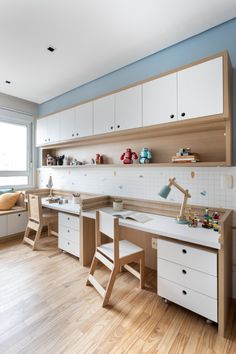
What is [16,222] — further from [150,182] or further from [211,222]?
[211,222]

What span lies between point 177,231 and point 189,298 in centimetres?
53

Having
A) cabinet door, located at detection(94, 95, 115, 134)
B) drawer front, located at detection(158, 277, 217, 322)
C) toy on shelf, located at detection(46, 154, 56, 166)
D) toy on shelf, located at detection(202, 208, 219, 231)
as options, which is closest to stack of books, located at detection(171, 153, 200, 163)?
toy on shelf, located at detection(202, 208, 219, 231)

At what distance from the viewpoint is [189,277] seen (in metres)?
1.58

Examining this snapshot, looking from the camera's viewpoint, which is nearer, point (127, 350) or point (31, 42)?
point (127, 350)

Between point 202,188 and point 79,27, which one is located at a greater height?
point 79,27

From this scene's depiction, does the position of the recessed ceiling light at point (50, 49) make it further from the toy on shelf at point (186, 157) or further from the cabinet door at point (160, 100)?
the toy on shelf at point (186, 157)

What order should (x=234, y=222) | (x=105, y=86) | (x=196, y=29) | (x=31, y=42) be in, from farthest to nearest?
(x=105, y=86) → (x=31, y=42) → (x=196, y=29) → (x=234, y=222)

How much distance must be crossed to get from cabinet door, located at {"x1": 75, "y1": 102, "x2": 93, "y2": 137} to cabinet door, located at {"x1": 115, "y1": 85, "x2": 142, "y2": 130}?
50 cm

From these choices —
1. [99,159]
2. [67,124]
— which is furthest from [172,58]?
[67,124]

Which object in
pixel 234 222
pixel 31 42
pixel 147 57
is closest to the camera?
pixel 234 222

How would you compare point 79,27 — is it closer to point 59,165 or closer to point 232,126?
point 232,126

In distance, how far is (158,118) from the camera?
204 cm

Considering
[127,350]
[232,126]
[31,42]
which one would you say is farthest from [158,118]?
[127,350]

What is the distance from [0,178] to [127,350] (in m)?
3.45
